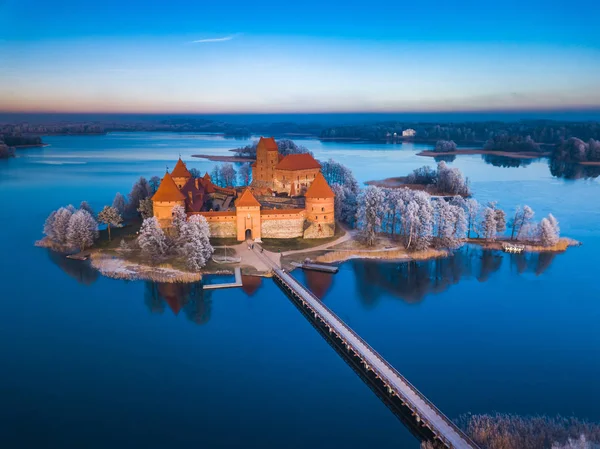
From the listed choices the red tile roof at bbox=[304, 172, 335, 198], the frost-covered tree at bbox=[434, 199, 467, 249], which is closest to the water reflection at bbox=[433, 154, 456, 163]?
the frost-covered tree at bbox=[434, 199, 467, 249]

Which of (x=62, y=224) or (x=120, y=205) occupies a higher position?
(x=120, y=205)

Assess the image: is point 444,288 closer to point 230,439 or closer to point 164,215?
→ point 230,439

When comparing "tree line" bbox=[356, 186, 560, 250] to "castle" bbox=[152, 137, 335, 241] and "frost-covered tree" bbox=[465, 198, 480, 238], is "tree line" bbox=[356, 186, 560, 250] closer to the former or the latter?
"frost-covered tree" bbox=[465, 198, 480, 238]

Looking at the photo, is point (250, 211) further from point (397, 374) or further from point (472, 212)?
point (397, 374)

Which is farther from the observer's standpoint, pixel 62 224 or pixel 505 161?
pixel 505 161

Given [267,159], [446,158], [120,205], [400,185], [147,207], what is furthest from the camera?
[446,158]

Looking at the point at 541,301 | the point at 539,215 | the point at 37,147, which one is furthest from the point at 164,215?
the point at 37,147

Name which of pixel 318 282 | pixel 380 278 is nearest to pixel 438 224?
pixel 380 278
